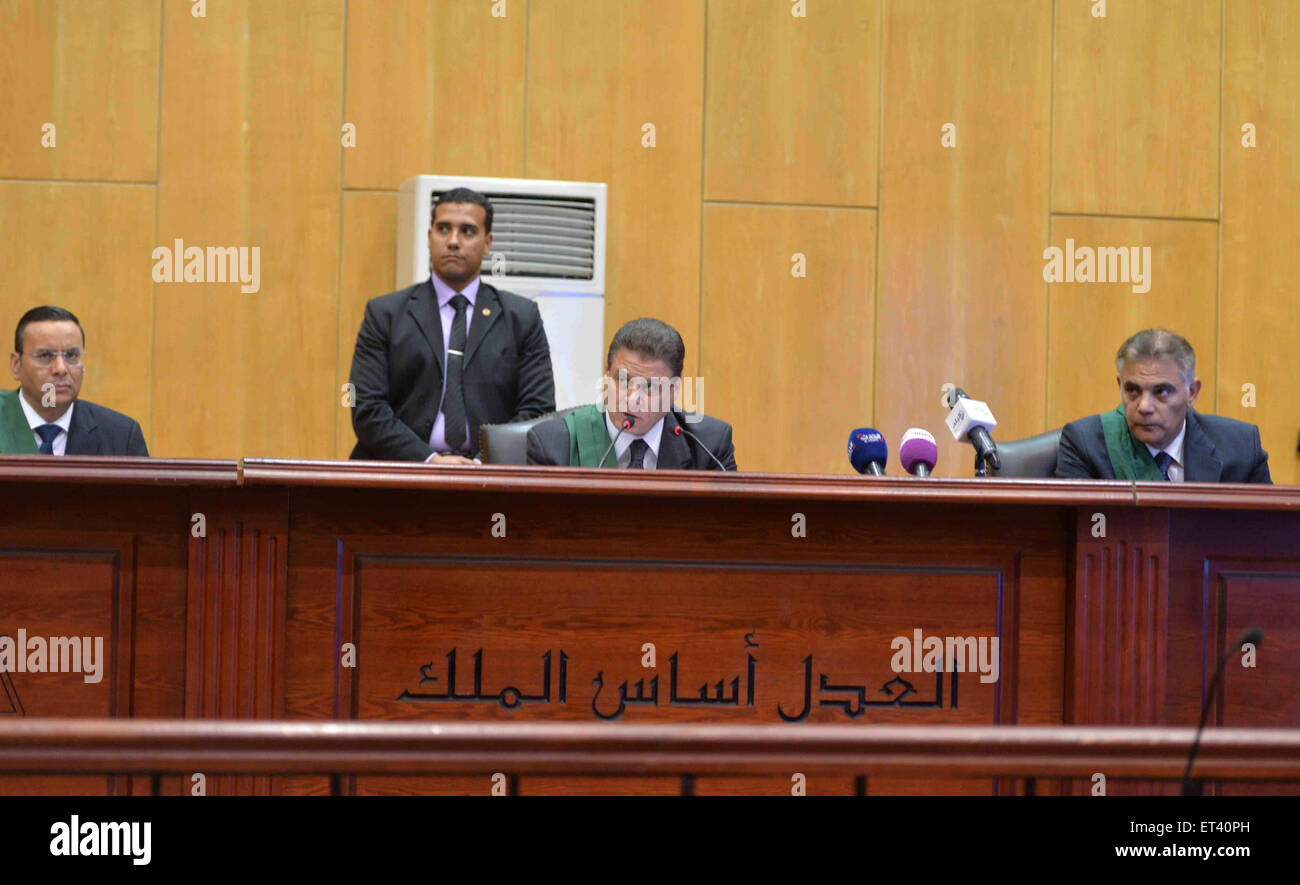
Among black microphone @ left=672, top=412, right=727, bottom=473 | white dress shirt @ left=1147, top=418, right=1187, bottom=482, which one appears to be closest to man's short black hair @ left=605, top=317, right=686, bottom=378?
black microphone @ left=672, top=412, right=727, bottom=473

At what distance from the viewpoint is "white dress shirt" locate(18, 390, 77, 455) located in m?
3.72

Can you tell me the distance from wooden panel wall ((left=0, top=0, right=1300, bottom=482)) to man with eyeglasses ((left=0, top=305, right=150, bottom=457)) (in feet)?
3.62

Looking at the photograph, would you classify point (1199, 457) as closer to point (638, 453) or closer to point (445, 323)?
point (638, 453)

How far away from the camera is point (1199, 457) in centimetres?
337

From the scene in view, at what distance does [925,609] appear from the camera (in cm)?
255

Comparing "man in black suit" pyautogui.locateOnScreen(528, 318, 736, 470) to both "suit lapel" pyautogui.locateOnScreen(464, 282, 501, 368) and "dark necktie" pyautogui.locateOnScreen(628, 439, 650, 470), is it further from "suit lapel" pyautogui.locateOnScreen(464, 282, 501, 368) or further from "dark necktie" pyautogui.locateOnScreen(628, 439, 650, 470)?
"suit lapel" pyautogui.locateOnScreen(464, 282, 501, 368)

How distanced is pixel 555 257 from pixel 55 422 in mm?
1807

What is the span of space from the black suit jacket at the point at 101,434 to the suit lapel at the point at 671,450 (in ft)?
4.80

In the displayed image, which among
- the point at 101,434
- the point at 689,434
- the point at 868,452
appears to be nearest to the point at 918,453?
the point at 868,452

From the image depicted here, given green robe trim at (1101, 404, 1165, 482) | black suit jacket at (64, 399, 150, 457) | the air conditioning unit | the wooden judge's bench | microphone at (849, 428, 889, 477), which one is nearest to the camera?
the wooden judge's bench

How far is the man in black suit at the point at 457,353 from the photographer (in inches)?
168

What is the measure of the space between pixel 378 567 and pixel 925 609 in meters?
1.01

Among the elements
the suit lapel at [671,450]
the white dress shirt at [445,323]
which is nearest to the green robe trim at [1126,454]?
the suit lapel at [671,450]
